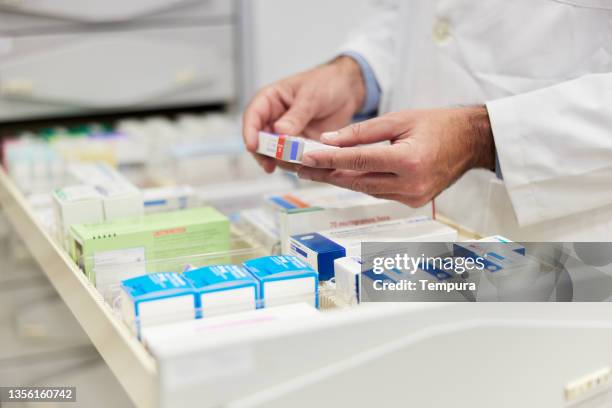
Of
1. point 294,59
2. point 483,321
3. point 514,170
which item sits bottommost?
point 483,321

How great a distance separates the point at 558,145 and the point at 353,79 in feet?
1.35

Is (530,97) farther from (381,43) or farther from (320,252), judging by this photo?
(381,43)

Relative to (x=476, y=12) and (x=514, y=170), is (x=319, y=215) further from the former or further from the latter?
(x=476, y=12)

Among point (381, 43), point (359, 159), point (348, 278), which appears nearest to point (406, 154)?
point (359, 159)

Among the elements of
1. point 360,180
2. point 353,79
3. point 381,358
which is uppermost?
point 353,79

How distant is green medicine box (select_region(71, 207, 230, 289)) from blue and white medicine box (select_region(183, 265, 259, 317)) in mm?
141

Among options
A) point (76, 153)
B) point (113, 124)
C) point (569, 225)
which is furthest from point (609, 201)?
point (113, 124)

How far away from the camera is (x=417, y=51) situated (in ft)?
3.73

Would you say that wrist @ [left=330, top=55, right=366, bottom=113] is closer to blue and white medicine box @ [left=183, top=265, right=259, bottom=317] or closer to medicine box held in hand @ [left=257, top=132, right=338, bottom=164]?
medicine box held in hand @ [left=257, top=132, right=338, bottom=164]

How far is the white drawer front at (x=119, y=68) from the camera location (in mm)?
1671

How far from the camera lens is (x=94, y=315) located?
29.9 inches

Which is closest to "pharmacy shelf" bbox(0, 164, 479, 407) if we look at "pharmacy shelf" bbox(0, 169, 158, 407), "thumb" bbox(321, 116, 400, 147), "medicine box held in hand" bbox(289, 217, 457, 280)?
"pharmacy shelf" bbox(0, 169, 158, 407)

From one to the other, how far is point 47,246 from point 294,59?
3.62 ft

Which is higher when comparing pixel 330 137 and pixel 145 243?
pixel 330 137
